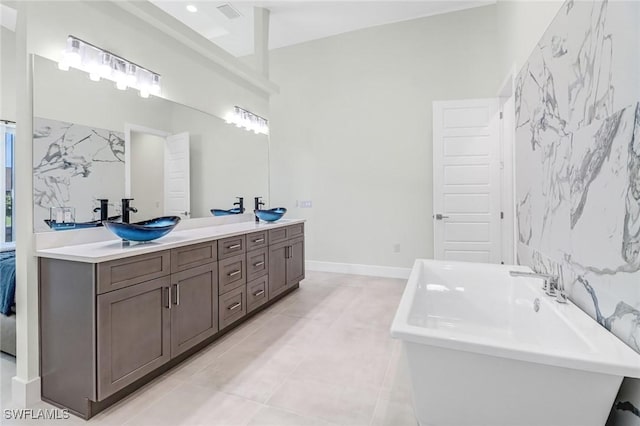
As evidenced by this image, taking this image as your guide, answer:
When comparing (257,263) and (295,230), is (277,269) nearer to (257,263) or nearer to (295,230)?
(257,263)

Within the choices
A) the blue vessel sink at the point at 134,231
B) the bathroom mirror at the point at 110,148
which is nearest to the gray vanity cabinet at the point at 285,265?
the bathroom mirror at the point at 110,148

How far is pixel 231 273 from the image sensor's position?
269 cm

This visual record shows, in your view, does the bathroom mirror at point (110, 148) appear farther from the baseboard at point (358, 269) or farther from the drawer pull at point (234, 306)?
the baseboard at point (358, 269)

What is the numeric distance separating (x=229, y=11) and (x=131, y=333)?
3791 mm

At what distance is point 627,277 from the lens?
1.16m

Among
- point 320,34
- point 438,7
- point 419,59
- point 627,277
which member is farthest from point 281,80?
point 627,277

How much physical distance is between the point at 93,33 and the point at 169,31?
74cm

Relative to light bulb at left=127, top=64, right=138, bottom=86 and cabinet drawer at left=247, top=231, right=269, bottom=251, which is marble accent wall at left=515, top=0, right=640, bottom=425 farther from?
light bulb at left=127, top=64, right=138, bottom=86

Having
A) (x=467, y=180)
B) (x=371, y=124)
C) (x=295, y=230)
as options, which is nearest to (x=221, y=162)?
(x=295, y=230)

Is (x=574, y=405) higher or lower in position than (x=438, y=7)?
lower

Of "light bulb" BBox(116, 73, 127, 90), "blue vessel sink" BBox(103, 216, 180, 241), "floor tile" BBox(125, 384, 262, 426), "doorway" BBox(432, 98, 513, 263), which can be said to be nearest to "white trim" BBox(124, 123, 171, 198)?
"light bulb" BBox(116, 73, 127, 90)

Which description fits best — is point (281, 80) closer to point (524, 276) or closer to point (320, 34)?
point (320, 34)

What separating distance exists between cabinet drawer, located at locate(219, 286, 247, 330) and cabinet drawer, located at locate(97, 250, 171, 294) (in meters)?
0.69

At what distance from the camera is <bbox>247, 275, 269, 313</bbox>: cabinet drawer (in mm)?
2943
